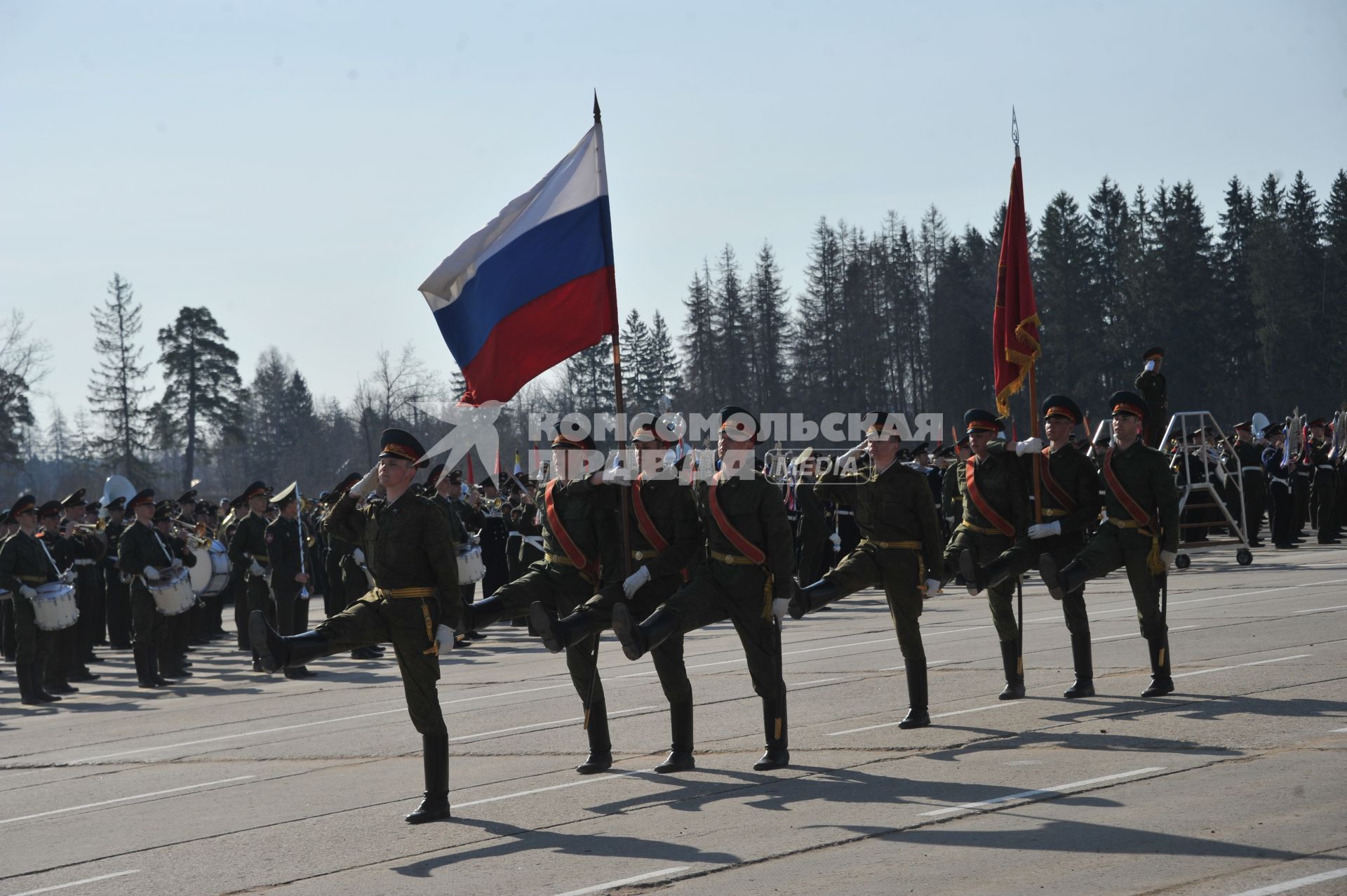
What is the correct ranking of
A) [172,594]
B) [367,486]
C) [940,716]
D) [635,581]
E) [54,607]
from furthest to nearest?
[172,594]
[54,607]
[940,716]
[635,581]
[367,486]

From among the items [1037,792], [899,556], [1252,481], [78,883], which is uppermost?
[1252,481]

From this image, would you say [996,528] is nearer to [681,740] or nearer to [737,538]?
[737,538]

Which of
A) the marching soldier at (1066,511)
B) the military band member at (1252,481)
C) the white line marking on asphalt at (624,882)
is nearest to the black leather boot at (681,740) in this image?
the white line marking on asphalt at (624,882)

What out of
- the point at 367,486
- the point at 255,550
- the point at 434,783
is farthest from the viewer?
the point at 255,550

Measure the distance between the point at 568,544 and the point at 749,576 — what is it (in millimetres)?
1228

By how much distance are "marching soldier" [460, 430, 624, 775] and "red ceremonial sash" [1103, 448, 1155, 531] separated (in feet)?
12.6

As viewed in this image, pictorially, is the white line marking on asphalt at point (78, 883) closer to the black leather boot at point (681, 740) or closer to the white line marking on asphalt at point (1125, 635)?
the black leather boot at point (681, 740)

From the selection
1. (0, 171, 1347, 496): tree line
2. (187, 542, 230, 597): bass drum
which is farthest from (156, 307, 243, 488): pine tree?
(187, 542, 230, 597): bass drum

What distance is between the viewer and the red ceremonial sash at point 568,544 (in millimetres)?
9375

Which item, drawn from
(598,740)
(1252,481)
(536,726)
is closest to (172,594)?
(536,726)

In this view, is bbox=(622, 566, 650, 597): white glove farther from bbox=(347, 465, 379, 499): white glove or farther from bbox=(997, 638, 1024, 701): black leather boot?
bbox=(997, 638, 1024, 701): black leather boot

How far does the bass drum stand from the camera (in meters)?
20.9

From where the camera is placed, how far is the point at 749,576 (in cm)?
900

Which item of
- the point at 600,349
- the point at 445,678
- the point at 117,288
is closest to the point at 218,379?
the point at 117,288
